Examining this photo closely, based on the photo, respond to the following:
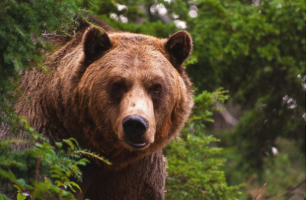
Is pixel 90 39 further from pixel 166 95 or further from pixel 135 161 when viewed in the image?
pixel 135 161

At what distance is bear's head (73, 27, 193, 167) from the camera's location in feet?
19.7

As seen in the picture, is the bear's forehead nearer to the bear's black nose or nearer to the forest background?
the bear's black nose

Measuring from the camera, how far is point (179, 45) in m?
6.70

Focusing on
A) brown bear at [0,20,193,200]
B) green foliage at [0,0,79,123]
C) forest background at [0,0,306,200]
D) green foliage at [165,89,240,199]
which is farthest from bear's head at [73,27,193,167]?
forest background at [0,0,306,200]

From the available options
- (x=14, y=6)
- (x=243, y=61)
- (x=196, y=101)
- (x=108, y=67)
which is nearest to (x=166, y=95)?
(x=108, y=67)

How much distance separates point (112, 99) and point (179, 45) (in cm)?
93

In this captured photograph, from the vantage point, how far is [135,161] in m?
6.82

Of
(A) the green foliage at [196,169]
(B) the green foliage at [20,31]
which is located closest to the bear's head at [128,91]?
(B) the green foliage at [20,31]

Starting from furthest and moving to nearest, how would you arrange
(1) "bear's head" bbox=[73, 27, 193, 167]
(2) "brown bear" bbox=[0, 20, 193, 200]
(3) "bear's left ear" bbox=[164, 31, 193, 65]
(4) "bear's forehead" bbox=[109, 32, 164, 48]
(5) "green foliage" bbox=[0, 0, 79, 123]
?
1. (3) "bear's left ear" bbox=[164, 31, 193, 65]
2. (4) "bear's forehead" bbox=[109, 32, 164, 48]
3. (2) "brown bear" bbox=[0, 20, 193, 200]
4. (1) "bear's head" bbox=[73, 27, 193, 167]
5. (5) "green foliage" bbox=[0, 0, 79, 123]

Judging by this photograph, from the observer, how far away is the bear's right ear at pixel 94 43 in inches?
251

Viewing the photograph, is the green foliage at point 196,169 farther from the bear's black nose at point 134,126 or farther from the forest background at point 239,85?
the bear's black nose at point 134,126

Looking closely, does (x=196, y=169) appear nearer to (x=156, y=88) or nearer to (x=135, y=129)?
(x=156, y=88)

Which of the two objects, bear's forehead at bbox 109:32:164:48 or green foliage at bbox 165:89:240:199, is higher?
bear's forehead at bbox 109:32:164:48

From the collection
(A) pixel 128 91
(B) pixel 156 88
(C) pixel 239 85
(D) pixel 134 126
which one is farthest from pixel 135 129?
(C) pixel 239 85
